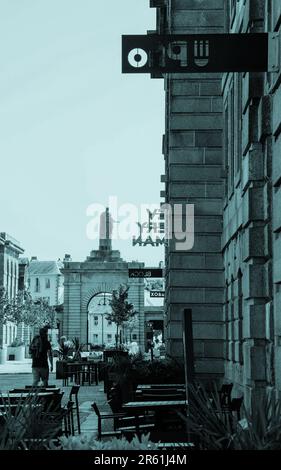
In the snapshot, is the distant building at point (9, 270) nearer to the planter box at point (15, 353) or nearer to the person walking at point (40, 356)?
the planter box at point (15, 353)

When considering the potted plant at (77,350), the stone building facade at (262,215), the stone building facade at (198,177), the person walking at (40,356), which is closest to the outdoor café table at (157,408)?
the stone building facade at (262,215)

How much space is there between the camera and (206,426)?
18.7 ft

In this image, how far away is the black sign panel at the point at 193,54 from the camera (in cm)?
895

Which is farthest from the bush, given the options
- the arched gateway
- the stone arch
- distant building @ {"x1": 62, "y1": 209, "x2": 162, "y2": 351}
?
the stone arch

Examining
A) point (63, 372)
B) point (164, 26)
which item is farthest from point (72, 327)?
point (164, 26)

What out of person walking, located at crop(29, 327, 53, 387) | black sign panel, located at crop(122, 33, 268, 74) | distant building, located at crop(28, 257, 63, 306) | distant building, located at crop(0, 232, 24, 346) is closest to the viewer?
black sign panel, located at crop(122, 33, 268, 74)

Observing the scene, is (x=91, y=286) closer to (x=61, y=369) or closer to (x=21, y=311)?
(x=21, y=311)

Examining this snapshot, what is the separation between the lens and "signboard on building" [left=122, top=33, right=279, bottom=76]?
895 cm

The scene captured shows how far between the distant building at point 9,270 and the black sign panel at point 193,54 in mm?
92330

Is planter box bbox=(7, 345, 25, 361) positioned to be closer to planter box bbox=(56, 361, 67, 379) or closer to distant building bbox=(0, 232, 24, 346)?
planter box bbox=(56, 361, 67, 379)

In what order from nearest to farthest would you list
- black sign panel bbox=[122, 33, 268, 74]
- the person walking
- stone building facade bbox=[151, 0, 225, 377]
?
black sign panel bbox=[122, 33, 268, 74]
stone building facade bbox=[151, 0, 225, 377]
the person walking

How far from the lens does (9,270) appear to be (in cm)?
10931

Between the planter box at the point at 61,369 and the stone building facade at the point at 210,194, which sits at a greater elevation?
the stone building facade at the point at 210,194
